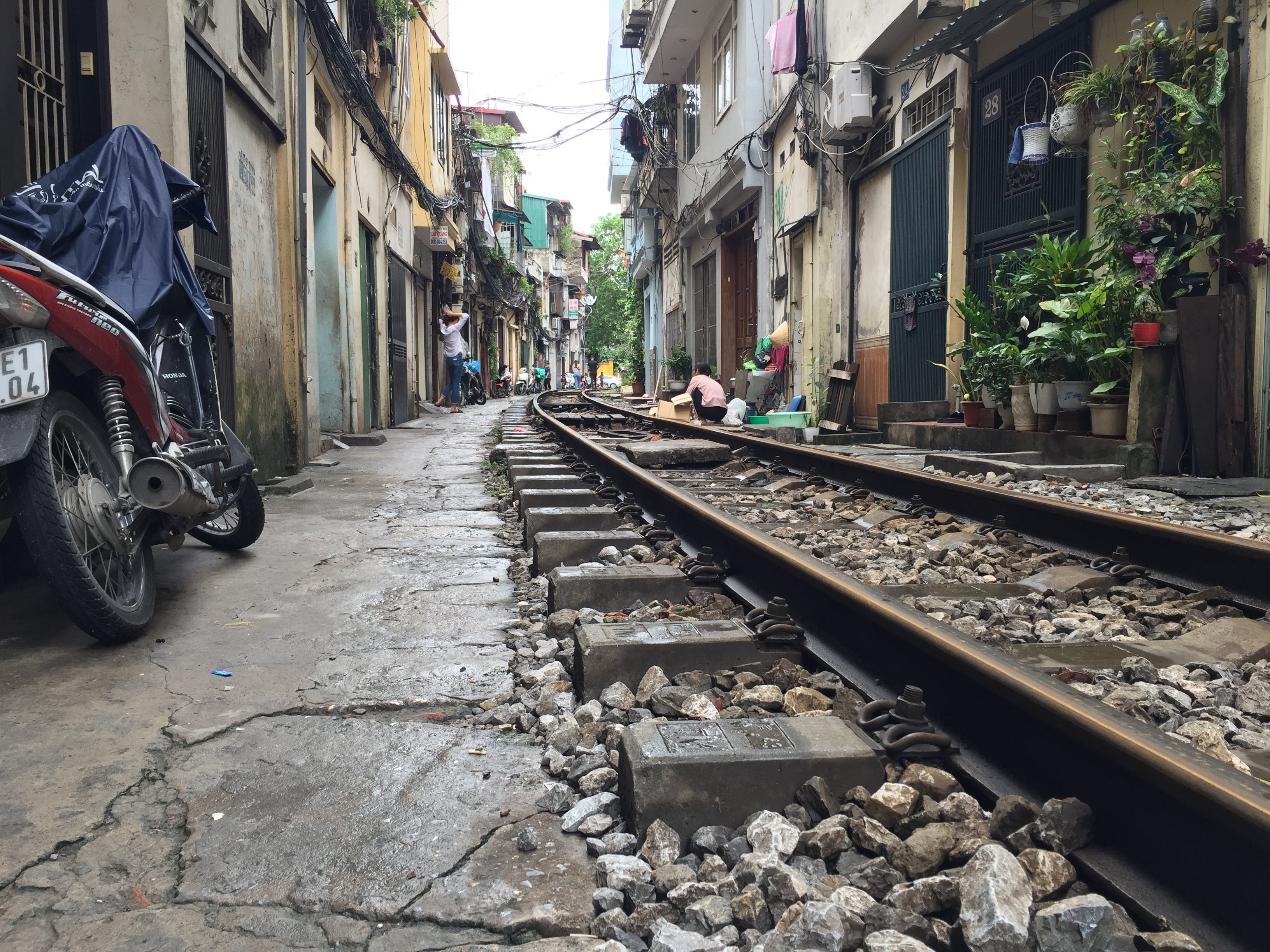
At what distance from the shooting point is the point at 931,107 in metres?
9.93

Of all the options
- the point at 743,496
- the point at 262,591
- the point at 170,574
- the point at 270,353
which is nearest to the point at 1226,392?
the point at 743,496

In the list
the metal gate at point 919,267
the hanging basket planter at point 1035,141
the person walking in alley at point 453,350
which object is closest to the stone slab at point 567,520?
the hanging basket planter at point 1035,141

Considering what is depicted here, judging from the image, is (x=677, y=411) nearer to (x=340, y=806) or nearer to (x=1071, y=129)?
(x=1071, y=129)

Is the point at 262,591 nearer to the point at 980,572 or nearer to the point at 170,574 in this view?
the point at 170,574

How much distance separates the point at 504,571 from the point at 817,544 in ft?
4.31

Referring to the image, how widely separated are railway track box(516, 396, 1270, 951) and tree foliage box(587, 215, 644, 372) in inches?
2309

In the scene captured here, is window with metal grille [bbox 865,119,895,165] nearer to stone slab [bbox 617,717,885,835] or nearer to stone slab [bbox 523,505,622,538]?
stone slab [bbox 523,505,622,538]

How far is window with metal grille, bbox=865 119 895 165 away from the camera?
10891 millimetres

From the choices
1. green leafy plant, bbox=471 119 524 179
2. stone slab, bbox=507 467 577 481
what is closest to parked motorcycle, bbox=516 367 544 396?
green leafy plant, bbox=471 119 524 179

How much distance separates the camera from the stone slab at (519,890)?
1.37m

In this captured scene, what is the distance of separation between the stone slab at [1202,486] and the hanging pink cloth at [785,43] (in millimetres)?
8963

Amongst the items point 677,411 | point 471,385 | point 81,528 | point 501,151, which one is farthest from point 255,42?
point 501,151

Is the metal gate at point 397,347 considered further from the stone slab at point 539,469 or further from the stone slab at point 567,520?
the stone slab at point 567,520

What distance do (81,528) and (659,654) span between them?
167 cm
